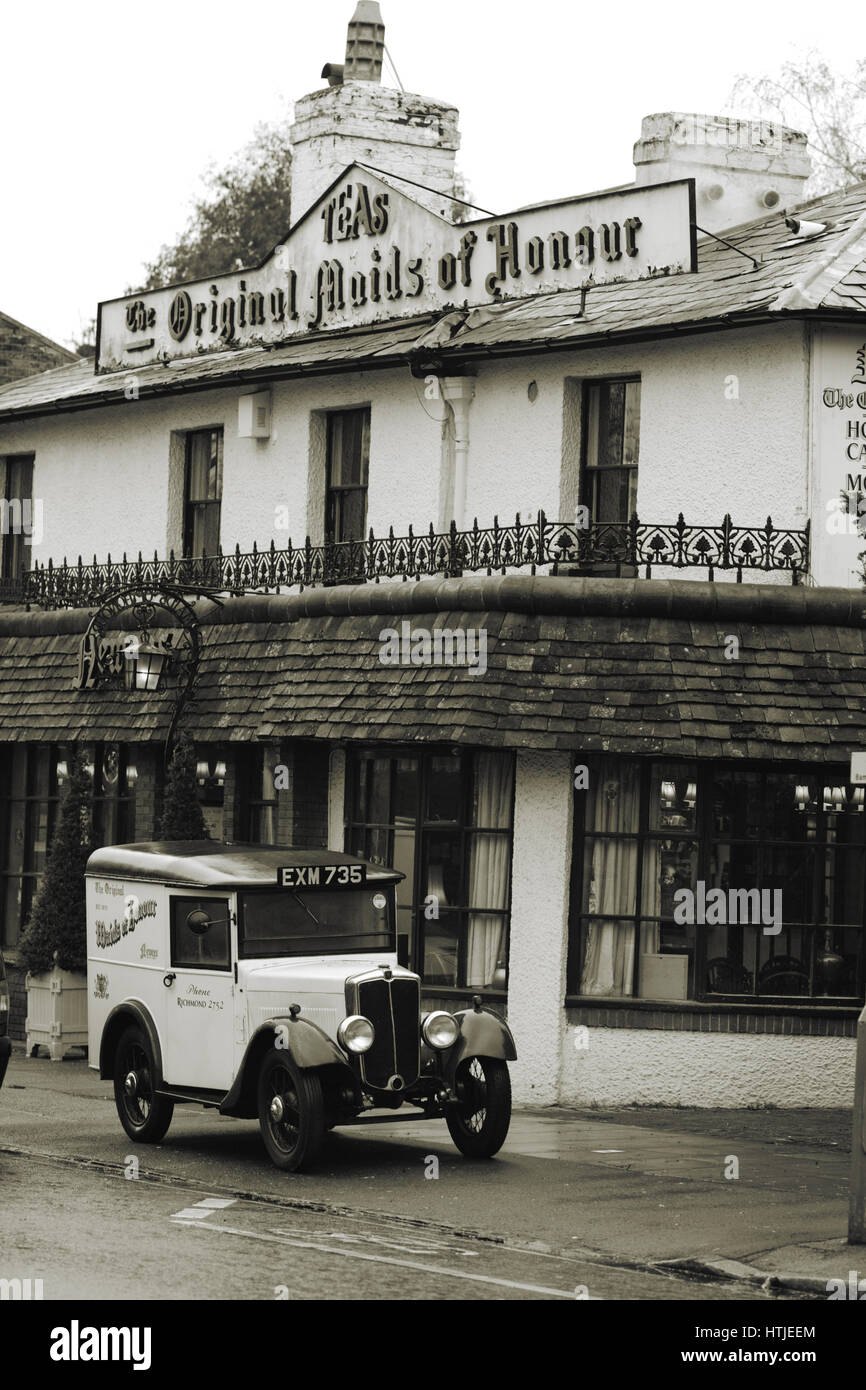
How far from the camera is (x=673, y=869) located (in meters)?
17.2

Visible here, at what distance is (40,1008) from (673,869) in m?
7.12

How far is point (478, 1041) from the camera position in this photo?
43.1 feet

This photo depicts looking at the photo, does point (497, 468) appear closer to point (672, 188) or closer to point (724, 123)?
point (672, 188)

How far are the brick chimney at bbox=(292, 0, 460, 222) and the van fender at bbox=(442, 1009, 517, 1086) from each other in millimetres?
11700

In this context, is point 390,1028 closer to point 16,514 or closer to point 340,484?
point 340,484

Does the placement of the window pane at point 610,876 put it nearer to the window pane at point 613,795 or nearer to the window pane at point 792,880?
the window pane at point 613,795

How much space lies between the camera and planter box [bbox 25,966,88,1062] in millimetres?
20484

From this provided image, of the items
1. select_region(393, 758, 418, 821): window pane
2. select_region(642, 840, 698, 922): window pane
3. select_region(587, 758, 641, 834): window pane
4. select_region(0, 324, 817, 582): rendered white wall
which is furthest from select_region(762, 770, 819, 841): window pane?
select_region(393, 758, 418, 821): window pane

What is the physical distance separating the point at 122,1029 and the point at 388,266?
911 cm

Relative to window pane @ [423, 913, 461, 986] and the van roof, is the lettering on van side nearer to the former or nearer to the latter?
the van roof

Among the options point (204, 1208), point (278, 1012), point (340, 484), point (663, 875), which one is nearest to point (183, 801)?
point (340, 484)

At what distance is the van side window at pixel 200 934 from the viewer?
1325 centimetres

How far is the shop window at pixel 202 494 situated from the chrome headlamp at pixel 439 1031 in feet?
32.8
